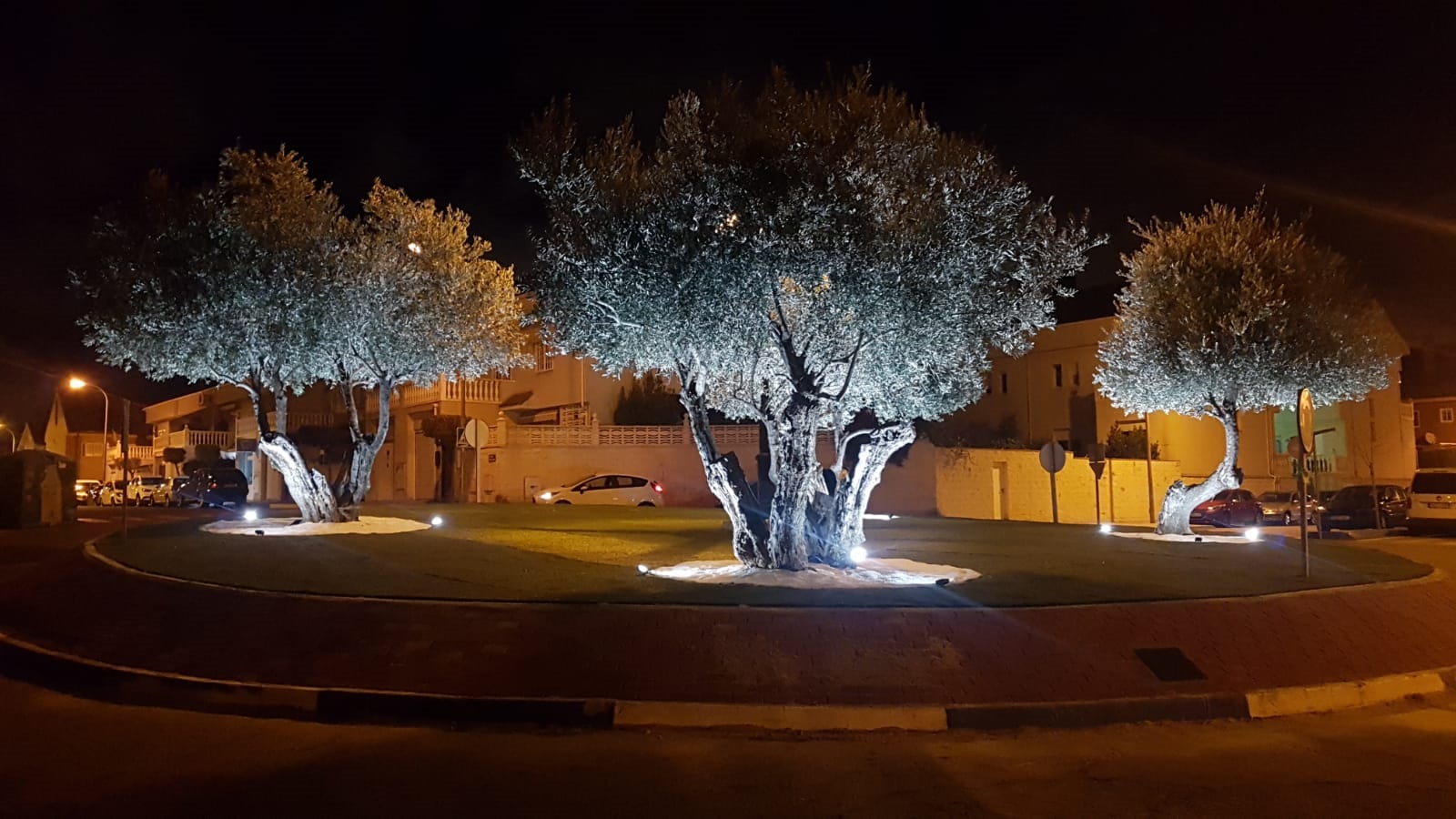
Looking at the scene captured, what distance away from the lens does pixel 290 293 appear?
19.0m

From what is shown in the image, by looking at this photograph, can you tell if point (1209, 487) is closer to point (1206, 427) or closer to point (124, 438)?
point (124, 438)

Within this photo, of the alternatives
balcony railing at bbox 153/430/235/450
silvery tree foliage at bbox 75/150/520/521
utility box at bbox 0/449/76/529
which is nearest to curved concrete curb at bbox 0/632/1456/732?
silvery tree foliage at bbox 75/150/520/521

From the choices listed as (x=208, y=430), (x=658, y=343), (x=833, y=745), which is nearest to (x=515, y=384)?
(x=208, y=430)

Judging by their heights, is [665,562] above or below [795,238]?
below

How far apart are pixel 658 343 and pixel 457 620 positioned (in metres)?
4.65

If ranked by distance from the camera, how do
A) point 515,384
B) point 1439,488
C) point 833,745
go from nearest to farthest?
point 833,745, point 1439,488, point 515,384

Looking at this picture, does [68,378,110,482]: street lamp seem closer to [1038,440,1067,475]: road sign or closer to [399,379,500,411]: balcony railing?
[399,379,500,411]: balcony railing

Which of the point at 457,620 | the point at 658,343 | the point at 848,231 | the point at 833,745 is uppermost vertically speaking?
the point at 848,231

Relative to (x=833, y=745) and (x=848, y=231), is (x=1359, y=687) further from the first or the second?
(x=848, y=231)

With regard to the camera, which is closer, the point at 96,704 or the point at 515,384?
the point at 96,704

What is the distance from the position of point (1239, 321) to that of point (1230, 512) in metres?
16.1

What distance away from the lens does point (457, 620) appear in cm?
980

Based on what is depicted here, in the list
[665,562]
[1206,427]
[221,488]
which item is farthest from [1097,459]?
[221,488]

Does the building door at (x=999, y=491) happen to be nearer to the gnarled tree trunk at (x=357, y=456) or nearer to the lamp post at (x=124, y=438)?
the gnarled tree trunk at (x=357, y=456)
